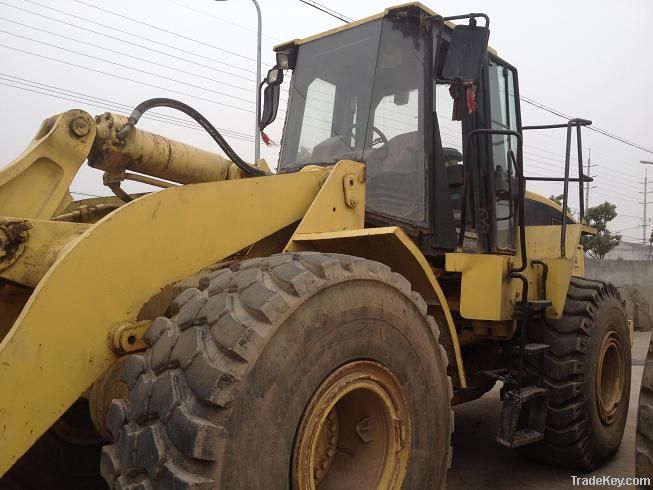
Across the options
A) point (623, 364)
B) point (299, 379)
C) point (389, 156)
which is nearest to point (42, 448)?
point (299, 379)

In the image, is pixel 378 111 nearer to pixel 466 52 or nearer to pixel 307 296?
pixel 466 52

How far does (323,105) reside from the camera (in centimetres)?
400

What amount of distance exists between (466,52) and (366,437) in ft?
6.92

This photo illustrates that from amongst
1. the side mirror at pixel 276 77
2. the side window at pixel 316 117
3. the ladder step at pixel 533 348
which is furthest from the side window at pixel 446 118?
the ladder step at pixel 533 348

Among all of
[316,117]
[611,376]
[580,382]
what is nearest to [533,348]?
[580,382]

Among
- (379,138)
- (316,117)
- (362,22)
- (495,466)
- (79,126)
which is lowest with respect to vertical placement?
(495,466)

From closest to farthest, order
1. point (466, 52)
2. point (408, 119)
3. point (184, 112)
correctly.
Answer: point (184, 112) → point (466, 52) → point (408, 119)

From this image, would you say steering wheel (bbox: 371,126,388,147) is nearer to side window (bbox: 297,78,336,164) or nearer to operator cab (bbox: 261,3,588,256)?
operator cab (bbox: 261,3,588,256)

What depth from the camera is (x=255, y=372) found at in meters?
1.87

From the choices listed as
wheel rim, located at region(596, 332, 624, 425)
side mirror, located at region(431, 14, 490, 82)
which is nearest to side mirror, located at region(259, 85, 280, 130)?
side mirror, located at region(431, 14, 490, 82)

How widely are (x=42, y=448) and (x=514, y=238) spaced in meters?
3.61

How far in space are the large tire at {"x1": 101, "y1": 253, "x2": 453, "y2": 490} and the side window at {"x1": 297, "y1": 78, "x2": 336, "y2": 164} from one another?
172 centimetres

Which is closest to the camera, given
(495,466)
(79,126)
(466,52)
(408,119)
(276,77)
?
(79,126)

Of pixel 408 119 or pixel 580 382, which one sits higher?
pixel 408 119
